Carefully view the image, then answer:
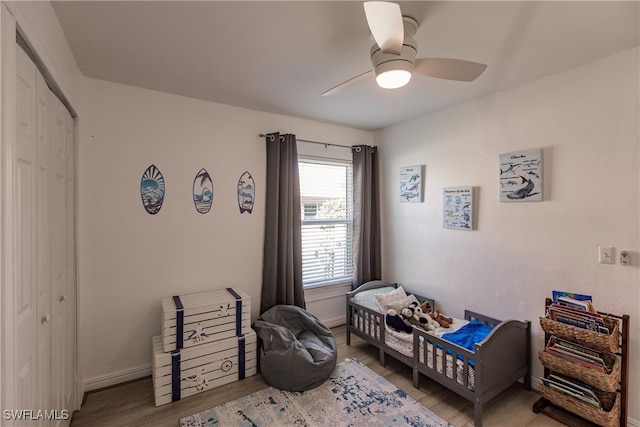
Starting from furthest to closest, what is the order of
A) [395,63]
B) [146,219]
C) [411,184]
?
[411,184] < [146,219] < [395,63]

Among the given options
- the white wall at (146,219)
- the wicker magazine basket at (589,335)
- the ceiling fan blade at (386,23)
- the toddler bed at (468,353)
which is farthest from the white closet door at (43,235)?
the wicker magazine basket at (589,335)

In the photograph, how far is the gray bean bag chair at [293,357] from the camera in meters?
2.29

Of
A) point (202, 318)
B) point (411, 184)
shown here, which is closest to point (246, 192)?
point (202, 318)

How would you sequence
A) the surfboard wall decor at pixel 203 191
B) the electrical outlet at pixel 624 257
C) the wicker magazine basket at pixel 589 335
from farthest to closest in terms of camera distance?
the surfboard wall decor at pixel 203 191
the electrical outlet at pixel 624 257
the wicker magazine basket at pixel 589 335

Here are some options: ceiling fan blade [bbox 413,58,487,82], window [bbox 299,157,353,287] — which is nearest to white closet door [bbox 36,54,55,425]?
ceiling fan blade [bbox 413,58,487,82]

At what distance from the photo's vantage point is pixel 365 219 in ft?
11.8

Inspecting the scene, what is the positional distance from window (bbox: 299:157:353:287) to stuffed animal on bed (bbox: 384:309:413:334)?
989 millimetres

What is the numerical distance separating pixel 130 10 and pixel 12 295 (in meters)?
1.42

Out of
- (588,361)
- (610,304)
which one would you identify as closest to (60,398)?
(588,361)

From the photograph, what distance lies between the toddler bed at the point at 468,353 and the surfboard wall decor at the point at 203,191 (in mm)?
1881

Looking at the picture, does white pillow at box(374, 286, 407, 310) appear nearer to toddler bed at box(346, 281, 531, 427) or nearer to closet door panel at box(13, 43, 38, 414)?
toddler bed at box(346, 281, 531, 427)

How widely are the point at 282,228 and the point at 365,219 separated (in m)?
1.12

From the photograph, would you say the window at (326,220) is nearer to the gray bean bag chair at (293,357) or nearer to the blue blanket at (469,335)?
the gray bean bag chair at (293,357)

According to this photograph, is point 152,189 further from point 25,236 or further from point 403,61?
point 403,61
